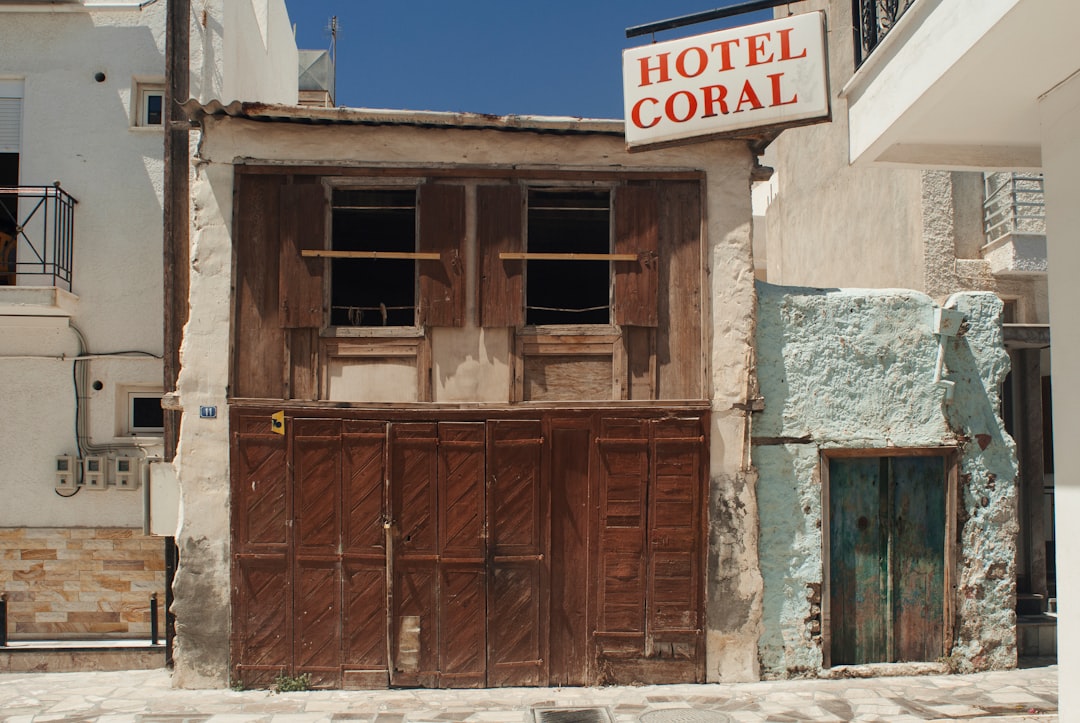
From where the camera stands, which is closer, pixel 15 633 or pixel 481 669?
pixel 481 669

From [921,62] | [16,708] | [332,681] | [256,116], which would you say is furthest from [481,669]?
[921,62]

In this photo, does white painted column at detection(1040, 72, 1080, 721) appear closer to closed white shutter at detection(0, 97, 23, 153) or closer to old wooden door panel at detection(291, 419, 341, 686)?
old wooden door panel at detection(291, 419, 341, 686)

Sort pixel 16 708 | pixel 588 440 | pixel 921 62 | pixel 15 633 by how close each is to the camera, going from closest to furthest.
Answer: pixel 921 62
pixel 16 708
pixel 588 440
pixel 15 633

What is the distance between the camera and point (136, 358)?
9.41m

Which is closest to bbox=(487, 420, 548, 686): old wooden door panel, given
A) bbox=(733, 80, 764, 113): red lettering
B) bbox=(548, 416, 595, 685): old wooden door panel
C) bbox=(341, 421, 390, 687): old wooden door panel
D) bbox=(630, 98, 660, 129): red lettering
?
bbox=(548, 416, 595, 685): old wooden door panel

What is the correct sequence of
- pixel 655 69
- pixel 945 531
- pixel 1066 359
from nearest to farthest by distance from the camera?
pixel 1066 359
pixel 655 69
pixel 945 531

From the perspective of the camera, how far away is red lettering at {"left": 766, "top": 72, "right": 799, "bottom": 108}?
7430 mm

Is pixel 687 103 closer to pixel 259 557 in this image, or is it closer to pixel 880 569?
pixel 880 569

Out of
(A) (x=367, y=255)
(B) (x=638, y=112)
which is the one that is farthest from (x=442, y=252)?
(B) (x=638, y=112)

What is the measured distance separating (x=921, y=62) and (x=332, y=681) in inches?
283

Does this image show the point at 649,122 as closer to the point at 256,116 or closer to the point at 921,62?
the point at 921,62

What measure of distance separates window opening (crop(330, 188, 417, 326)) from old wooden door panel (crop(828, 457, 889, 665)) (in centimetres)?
456

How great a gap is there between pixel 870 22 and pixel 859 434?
372 cm

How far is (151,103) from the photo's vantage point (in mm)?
9805
